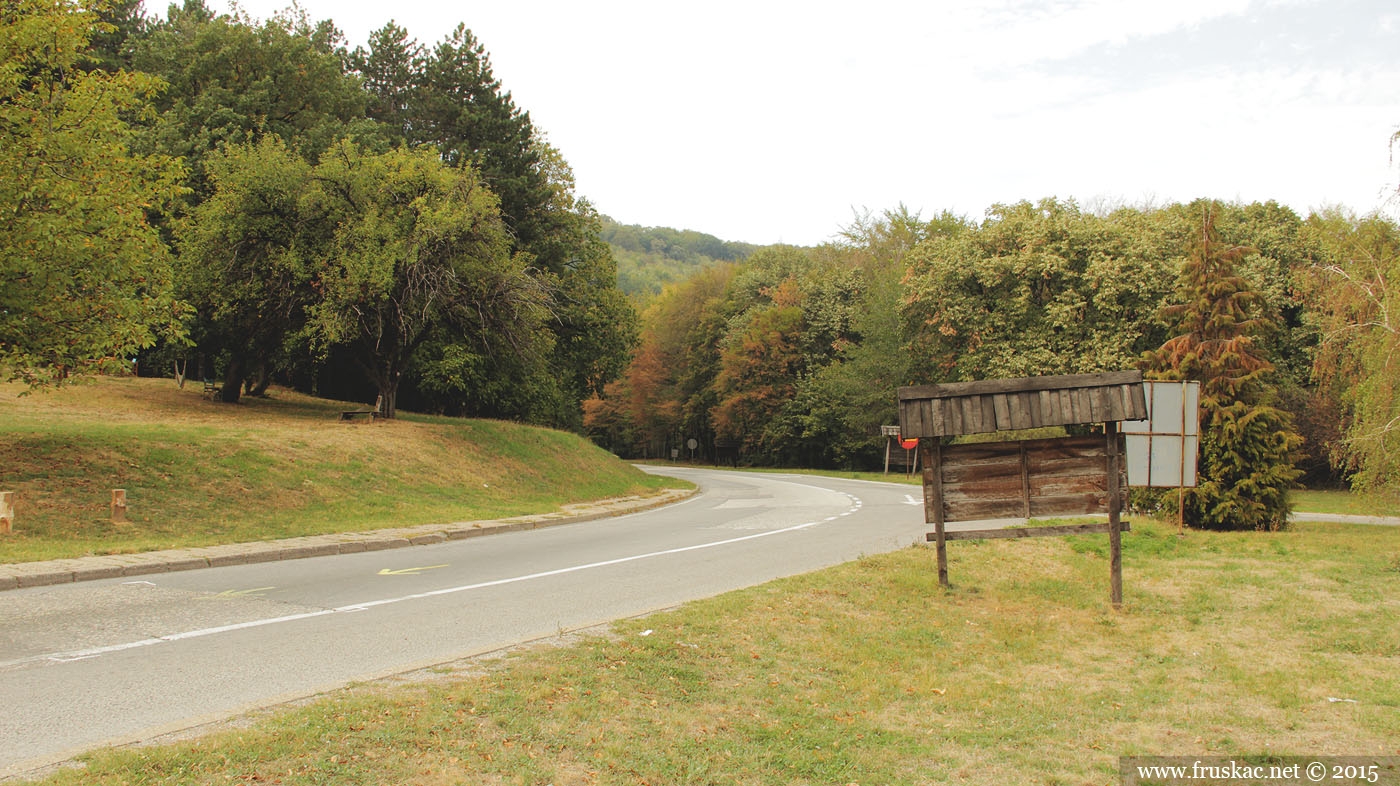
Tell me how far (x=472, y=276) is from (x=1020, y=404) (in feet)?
65.8

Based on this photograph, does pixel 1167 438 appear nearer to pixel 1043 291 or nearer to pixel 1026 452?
pixel 1026 452

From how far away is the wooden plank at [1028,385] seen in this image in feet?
30.3

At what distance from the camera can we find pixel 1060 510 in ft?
32.6

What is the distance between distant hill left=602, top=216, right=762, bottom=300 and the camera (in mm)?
137125

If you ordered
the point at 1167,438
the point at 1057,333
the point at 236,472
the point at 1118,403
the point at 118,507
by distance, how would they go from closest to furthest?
the point at 1118,403
the point at 118,507
the point at 1167,438
the point at 236,472
the point at 1057,333

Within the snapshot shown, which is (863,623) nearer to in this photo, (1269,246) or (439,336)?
(439,336)

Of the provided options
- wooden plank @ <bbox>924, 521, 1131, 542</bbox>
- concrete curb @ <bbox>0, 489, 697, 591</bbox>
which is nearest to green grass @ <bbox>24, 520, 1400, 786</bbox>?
wooden plank @ <bbox>924, 521, 1131, 542</bbox>

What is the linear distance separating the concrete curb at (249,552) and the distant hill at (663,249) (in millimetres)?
114050

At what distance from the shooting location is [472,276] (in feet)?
86.2

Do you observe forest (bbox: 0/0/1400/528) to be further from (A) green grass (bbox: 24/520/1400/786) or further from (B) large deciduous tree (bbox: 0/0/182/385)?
(A) green grass (bbox: 24/520/1400/786)

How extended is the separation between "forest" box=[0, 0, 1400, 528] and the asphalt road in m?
7.80

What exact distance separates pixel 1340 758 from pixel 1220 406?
15.3 metres

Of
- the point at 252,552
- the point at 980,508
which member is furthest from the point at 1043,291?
the point at 252,552

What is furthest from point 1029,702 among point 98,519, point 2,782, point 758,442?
point 758,442
